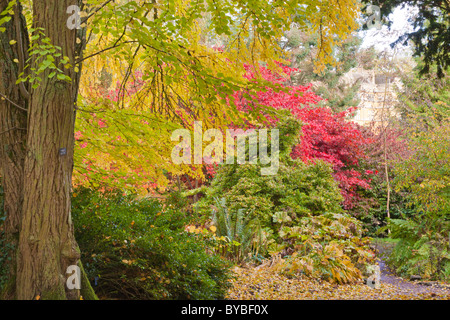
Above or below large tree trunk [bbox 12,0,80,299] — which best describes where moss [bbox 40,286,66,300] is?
below

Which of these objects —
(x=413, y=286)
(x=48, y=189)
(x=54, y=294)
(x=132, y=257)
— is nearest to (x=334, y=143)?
(x=413, y=286)

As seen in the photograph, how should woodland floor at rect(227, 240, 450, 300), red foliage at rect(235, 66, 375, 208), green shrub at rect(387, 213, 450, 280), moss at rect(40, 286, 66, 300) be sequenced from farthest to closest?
red foliage at rect(235, 66, 375, 208) < green shrub at rect(387, 213, 450, 280) < woodland floor at rect(227, 240, 450, 300) < moss at rect(40, 286, 66, 300)

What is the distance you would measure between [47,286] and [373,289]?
14.6 feet

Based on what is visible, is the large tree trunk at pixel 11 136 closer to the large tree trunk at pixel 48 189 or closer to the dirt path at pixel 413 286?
the large tree trunk at pixel 48 189

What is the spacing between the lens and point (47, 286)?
2.83m

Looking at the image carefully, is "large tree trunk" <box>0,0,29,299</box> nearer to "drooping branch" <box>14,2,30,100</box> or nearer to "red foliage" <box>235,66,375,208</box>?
"drooping branch" <box>14,2,30,100</box>

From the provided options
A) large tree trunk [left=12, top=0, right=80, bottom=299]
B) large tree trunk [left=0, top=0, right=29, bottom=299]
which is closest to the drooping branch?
large tree trunk [left=0, top=0, right=29, bottom=299]

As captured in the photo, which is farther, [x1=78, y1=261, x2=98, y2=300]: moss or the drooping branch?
the drooping branch

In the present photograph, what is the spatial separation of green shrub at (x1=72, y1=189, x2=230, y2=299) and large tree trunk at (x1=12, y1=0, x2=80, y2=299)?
0.48 metres

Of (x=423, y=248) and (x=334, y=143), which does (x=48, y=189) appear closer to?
(x=423, y=248)

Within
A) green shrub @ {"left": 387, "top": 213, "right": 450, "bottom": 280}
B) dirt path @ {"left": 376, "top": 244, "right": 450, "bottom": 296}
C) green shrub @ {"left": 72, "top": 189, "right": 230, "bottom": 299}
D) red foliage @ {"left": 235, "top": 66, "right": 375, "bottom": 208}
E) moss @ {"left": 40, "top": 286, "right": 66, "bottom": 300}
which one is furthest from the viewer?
red foliage @ {"left": 235, "top": 66, "right": 375, "bottom": 208}

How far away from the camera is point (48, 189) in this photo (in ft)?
9.53

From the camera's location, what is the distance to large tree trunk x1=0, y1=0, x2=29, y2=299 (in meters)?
3.05
